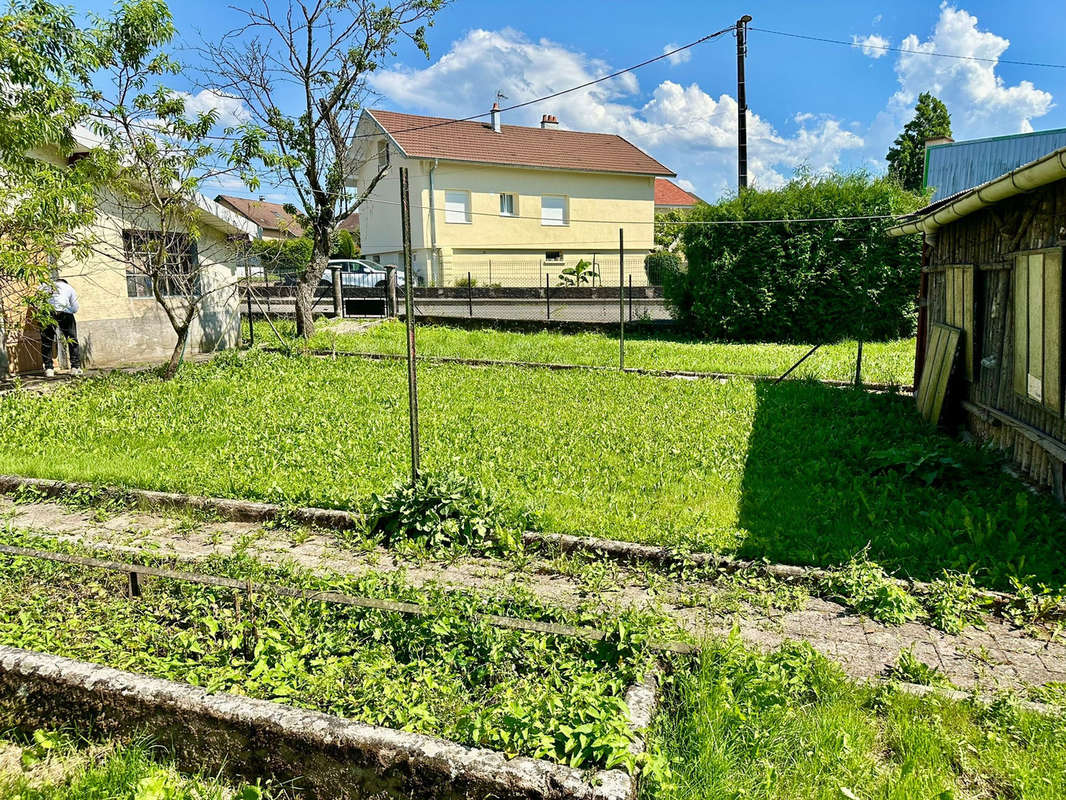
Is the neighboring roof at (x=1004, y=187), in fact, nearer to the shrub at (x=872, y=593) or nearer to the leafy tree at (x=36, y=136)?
the shrub at (x=872, y=593)

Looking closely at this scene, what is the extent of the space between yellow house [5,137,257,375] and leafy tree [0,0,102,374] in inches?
50.6

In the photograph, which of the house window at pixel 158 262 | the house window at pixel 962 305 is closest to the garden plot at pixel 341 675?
the house window at pixel 962 305

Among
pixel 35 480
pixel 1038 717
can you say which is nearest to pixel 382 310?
pixel 35 480

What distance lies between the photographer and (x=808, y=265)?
1720cm

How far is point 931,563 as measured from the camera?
4867 mm

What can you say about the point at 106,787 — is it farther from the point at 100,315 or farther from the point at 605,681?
the point at 100,315

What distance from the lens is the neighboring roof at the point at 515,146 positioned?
29034mm

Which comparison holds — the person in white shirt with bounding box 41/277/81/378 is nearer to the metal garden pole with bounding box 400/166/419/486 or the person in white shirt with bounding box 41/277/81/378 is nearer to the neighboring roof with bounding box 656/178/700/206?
the metal garden pole with bounding box 400/166/419/486

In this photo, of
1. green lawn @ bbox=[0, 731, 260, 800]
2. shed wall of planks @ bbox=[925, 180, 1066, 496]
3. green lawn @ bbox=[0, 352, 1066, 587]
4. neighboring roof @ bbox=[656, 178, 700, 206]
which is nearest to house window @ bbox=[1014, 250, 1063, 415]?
shed wall of planks @ bbox=[925, 180, 1066, 496]

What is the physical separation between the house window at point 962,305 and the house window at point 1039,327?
1.32 metres

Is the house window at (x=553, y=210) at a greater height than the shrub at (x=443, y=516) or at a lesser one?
greater

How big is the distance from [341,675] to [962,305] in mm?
8035

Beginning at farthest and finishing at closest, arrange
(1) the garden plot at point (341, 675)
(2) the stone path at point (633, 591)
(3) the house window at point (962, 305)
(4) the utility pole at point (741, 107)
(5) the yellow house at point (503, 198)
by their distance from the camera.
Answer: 1. (5) the yellow house at point (503, 198)
2. (4) the utility pole at point (741, 107)
3. (3) the house window at point (962, 305)
4. (2) the stone path at point (633, 591)
5. (1) the garden plot at point (341, 675)

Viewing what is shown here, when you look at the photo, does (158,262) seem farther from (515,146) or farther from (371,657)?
(515,146)
